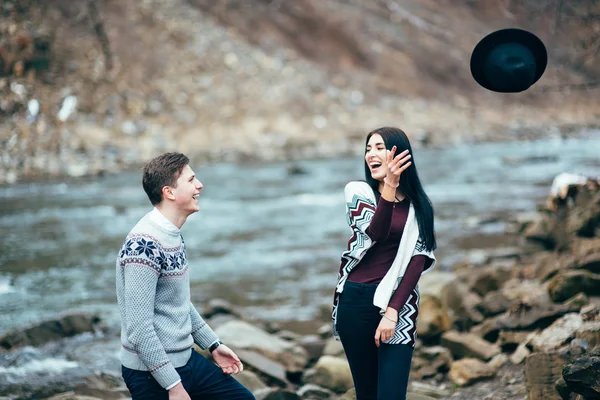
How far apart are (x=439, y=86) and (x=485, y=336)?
62723mm

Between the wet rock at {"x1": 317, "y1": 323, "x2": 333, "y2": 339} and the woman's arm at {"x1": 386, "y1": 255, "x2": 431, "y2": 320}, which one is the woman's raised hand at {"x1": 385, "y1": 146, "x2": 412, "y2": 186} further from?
the wet rock at {"x1": 317, "y1": 323, "x2": 333, "y2": 339}

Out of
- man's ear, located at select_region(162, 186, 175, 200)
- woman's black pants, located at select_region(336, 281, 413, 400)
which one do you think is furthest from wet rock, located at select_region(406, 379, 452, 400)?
man's ear, located at select_region(162, 186, 175, 200)

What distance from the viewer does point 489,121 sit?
212ft

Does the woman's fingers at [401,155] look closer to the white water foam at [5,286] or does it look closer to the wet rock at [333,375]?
the wet rock at [333,375]

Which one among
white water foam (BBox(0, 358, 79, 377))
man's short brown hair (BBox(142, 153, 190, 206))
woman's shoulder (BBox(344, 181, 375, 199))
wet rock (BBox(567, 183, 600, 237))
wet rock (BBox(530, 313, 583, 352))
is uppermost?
wet rock (BBox(567, 183, 600, 237))

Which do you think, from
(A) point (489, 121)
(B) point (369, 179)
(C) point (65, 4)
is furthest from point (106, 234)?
(A) point (489, 121)

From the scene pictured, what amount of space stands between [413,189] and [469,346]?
3.53m

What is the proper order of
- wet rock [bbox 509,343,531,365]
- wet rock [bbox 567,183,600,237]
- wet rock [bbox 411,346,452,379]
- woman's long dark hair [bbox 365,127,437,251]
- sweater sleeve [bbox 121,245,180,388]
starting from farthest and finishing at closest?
wet rock [bbox 567,183,600,237], wet rock [bbox 411,346,452,379], wet rock [bbox 509,343,531,365], woman's long dark hair [bbox 365,127,437,251], sweater sleeve [bbox 121,245,180,388]

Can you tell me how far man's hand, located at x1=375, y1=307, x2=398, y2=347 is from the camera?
3.98m

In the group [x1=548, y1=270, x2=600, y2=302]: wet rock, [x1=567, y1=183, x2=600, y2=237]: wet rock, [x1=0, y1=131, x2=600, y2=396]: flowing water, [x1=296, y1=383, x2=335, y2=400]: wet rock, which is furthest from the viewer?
[x1=0, y1=131, x2=600, y2=396]: flowing water

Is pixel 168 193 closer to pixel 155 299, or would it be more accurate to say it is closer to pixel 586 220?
pixel 155 299

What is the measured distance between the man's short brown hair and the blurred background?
190 inches

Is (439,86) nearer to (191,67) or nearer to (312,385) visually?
(191,67)

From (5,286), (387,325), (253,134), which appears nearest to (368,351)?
(387,325)
